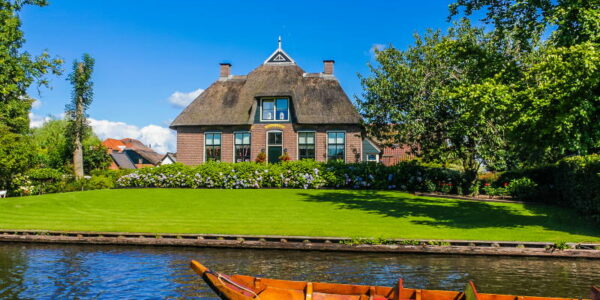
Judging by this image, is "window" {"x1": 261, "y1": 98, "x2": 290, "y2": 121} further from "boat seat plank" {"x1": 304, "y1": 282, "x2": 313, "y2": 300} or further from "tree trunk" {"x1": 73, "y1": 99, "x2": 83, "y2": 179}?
"boat seat plank" {"x1": 304, "y1": 282, "x2": 313, "y2": 300}

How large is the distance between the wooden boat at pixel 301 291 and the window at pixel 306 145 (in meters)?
28.2

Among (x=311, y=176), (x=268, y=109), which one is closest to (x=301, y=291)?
(x=311, y=176)

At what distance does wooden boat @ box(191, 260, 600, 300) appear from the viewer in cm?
848

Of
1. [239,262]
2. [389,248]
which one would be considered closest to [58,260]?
[239,262]

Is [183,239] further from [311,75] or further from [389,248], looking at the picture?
[311,75]

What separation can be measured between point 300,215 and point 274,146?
17.4 m

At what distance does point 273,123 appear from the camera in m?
37.6

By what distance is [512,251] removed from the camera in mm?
14914

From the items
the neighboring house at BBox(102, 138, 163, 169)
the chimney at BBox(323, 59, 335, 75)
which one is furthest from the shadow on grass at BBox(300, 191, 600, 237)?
the neighboring house at BBox(102, 138, 163, 169)

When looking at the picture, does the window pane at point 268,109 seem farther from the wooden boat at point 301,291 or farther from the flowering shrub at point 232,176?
the wooden boat at point 301,291

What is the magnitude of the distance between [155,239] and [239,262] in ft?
13.7

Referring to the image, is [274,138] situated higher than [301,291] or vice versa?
[274,138]

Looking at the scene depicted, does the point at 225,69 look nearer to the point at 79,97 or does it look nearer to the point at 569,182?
the point at 79,97

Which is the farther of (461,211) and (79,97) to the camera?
(79,97)
